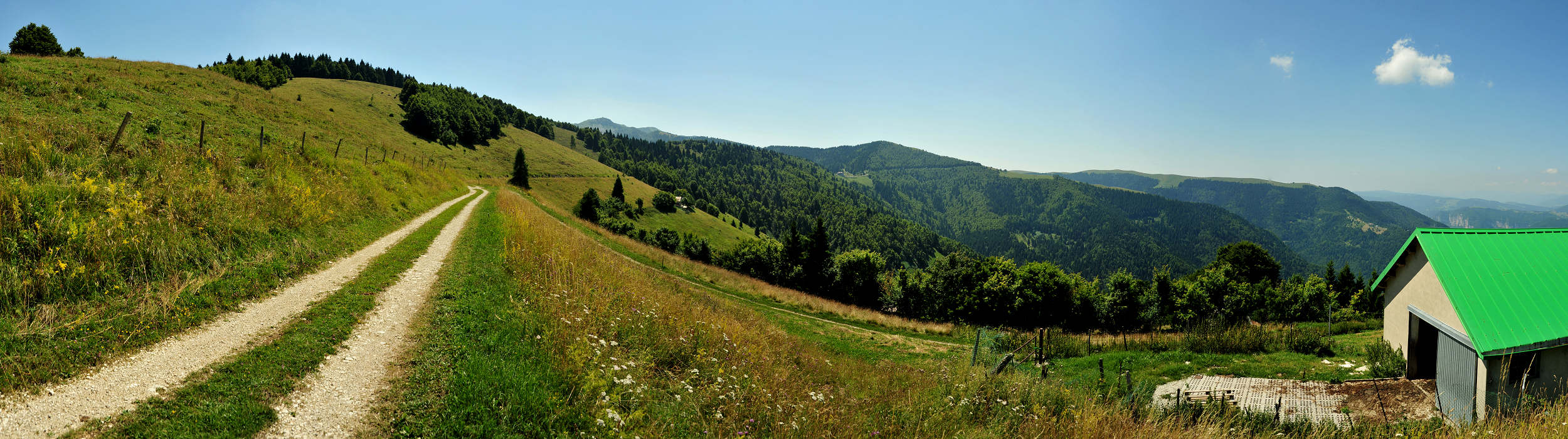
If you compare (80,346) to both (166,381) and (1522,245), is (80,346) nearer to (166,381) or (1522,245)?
(166,381)

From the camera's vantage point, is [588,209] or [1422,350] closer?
[1422,350]

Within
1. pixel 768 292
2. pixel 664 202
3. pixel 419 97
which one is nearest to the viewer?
pixel 768 292

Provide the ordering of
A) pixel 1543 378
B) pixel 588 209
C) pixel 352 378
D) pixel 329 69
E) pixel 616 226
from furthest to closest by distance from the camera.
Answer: pixel 329 69 → pixel 588 209 → pixel 616 226 → pixel 1543 378 → pixel 352 378

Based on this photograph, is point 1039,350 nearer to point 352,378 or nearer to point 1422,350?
point 1422,350

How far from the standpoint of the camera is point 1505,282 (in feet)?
41.7

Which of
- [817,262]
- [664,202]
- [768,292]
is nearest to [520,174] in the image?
[664,202]

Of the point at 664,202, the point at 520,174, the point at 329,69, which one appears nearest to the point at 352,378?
the point at 520,174

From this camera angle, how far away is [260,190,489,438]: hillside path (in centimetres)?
488

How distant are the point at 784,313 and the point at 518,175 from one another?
64579 millimetres

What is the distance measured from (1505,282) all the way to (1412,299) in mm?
2297

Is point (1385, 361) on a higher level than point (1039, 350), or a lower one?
higher

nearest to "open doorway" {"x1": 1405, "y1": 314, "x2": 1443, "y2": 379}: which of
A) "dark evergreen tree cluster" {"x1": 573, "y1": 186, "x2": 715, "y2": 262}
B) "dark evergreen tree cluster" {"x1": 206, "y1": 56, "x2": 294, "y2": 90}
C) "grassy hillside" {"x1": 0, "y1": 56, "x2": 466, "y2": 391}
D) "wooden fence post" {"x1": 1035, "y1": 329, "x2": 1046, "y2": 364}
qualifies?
"wooden fence post" {"x1": 1035, "y1": 329, "x2": 1046, "y2": 364}

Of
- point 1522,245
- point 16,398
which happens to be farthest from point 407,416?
point 1522,245

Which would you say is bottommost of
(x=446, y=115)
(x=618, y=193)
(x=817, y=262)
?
(x=817, y=262)
